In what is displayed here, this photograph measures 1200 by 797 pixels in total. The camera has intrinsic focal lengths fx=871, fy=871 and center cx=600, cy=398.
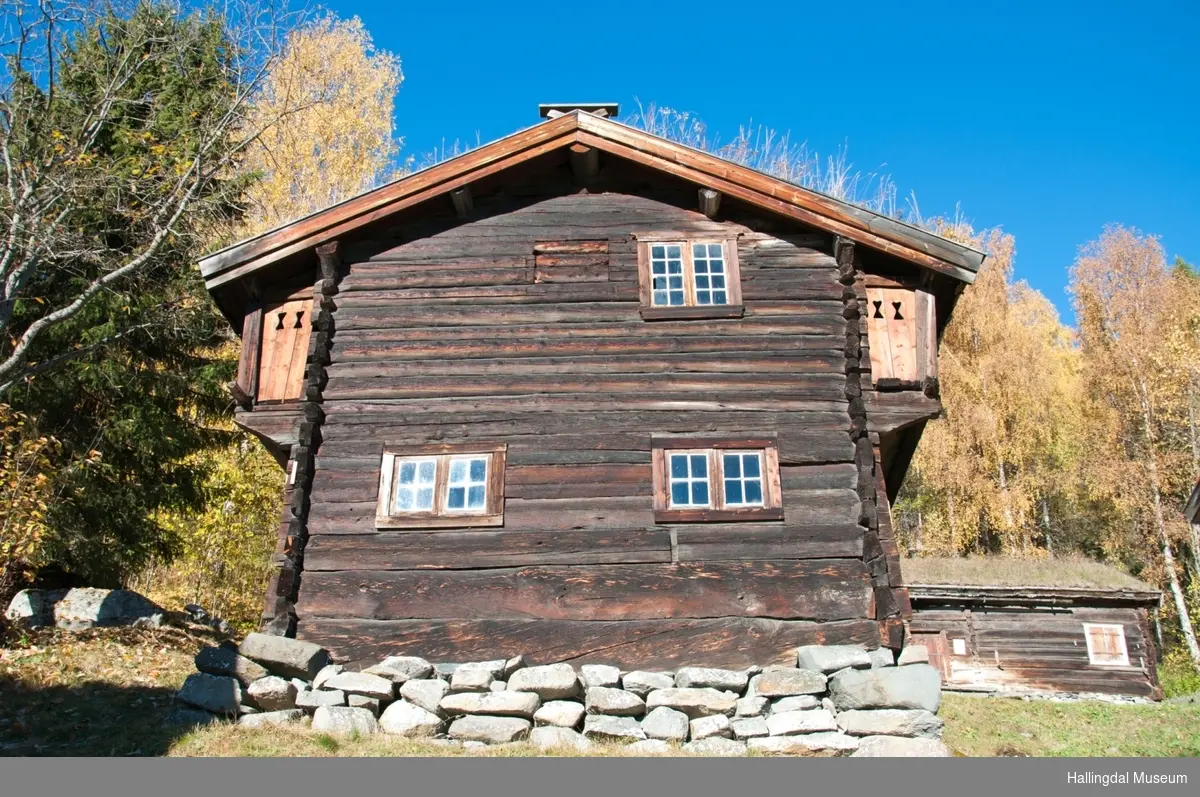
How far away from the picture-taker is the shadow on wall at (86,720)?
369 inches

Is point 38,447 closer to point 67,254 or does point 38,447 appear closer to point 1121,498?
point 67,254

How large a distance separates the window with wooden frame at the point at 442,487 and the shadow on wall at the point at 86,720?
3392 millimetres

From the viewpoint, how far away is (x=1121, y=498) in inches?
1139

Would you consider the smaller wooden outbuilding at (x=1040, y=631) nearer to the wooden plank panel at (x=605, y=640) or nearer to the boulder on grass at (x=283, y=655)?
the wooden plank panel at (x=605, y=640)

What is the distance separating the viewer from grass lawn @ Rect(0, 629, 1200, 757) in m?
9.10

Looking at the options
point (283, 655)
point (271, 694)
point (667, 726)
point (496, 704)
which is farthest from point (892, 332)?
point (271, 694)

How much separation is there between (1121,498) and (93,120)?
30.5 metres

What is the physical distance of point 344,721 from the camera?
379 inches

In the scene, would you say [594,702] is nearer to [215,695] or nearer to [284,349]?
[215,695]

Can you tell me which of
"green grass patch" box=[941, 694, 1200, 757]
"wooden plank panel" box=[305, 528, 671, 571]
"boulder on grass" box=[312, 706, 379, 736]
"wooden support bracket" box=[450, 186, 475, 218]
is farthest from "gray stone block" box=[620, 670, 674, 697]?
"wooden support bracket" box=[450, 186, 475, 218]

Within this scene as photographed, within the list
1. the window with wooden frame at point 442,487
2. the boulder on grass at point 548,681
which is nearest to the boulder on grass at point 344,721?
the boulder on grass at point 548,681

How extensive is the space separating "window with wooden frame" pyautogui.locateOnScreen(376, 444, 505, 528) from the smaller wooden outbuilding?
1660 centimetres

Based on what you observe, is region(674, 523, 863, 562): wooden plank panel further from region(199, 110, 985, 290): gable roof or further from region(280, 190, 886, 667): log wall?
region(199, 110, 985, 290): gable roof
